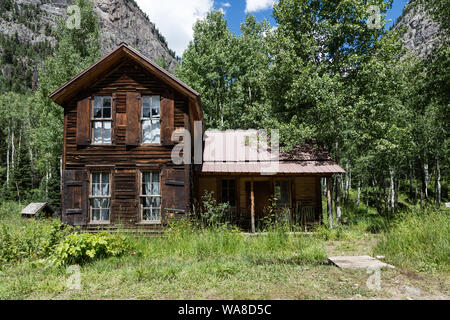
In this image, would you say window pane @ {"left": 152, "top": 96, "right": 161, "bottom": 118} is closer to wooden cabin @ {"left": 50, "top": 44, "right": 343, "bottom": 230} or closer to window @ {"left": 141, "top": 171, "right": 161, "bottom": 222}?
wooden cabin @ {"left": 50, "top": 44, "right": 343, "bottom": 230}

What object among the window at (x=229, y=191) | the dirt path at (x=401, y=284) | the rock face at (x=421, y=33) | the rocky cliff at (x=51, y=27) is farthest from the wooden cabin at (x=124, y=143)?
the rocky cliff at (x=51, y=27)

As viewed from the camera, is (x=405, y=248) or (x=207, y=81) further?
(x=207, y=81)

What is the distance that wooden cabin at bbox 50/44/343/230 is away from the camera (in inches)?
437

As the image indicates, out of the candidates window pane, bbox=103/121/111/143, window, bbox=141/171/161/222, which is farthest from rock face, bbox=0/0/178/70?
window, bbox=141/171/161/222

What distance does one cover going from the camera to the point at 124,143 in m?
11.4

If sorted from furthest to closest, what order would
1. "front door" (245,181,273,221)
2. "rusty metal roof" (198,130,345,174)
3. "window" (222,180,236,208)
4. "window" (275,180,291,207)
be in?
1. "window" (222,180,236,208)
2. "front door" (245,181,273,221)
3. "window" (275,180,291,207)
4. "rusty metal roof" (198,130,345,174)

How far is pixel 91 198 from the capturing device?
36.7 ft

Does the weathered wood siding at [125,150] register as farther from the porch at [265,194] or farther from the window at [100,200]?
the porch at [265,194]

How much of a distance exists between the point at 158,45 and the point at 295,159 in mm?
163009

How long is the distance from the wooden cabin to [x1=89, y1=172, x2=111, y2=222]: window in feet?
0.13

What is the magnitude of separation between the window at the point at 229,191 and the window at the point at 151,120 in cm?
520

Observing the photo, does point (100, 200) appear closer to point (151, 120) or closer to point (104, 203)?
point (104, 203)
